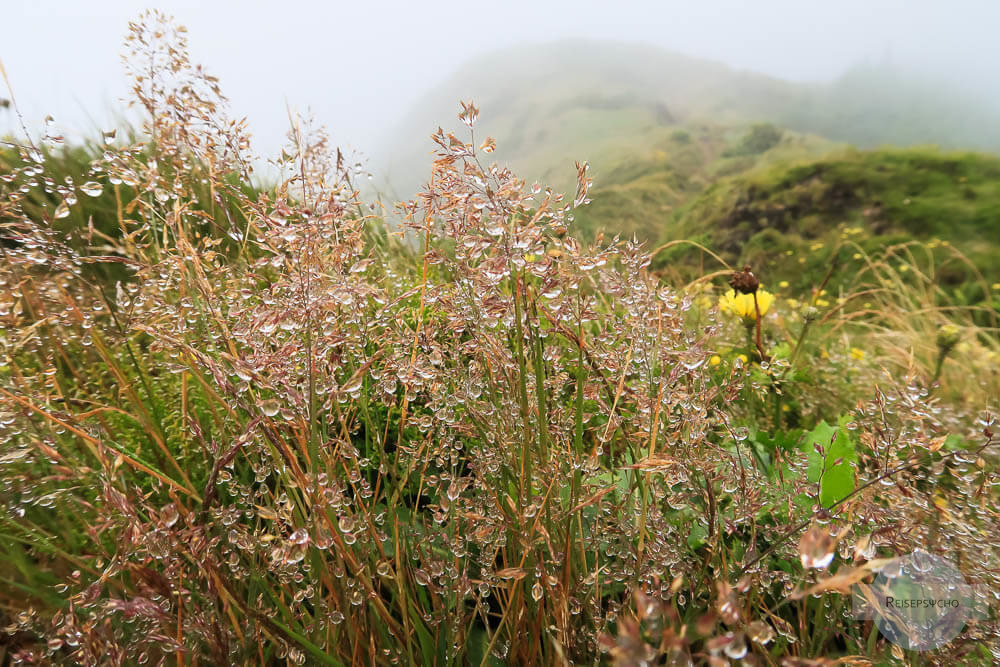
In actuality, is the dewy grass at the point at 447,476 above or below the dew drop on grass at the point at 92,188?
below

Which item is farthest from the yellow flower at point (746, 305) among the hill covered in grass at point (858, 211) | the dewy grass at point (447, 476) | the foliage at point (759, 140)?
the foliage at point (759, 140)

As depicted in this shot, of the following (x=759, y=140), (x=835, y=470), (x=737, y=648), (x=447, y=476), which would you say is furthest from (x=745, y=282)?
(x=759, y=140)

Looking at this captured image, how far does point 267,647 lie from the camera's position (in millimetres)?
900

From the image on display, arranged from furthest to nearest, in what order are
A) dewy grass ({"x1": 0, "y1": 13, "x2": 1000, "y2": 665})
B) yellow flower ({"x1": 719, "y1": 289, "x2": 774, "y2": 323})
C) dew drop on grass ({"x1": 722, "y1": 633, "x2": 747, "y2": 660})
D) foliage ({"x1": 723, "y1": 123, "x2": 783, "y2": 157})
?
foliage ({"x1": 723, "y1": 123, "x2": 783, "y2": 157}), yellow flower ({"x1": 719, "y1": 289, "x2": 774, "y2": 323}), dewy grass ({"x1": 0, "y1": 13, "x2": 1000, "y2": 665}), dew drop on grass ({"x1": 722, "y1": 633, "x2": 747, "y2": 660})

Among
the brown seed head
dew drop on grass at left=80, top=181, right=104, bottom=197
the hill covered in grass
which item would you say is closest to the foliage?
the hill covered in grass

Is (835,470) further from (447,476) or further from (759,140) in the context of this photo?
(759,140)

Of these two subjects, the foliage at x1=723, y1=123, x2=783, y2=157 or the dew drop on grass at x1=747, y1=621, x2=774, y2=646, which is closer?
the dew drop on grass at x1=747, y1=621, x2=774, y2=646

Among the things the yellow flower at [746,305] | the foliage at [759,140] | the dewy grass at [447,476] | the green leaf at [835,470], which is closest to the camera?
the dewy grass at [447,476]

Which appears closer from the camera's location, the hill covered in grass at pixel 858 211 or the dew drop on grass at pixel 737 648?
the dew drop on grass at pixel 737 648

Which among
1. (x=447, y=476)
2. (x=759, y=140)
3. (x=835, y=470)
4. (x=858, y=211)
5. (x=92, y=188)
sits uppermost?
(x=92, y=188)

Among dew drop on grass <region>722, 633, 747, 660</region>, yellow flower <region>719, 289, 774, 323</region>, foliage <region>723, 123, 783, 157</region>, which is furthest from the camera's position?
foliage <region>723, 123, 783, 157</region>

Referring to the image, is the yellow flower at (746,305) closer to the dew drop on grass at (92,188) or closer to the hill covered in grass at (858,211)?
the dew drop on grass at (92,188)

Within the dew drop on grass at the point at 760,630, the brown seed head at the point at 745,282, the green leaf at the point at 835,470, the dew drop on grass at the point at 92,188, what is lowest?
the green leaf at the point at 835,470

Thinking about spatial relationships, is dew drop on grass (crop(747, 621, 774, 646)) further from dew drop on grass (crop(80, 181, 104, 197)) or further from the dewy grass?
dew drop on grass (crop(80, 181, 104, 197))
